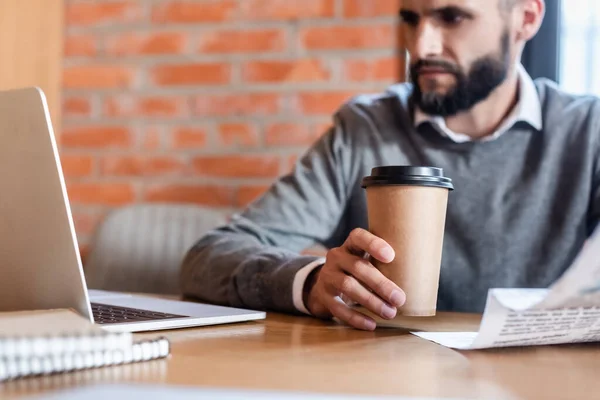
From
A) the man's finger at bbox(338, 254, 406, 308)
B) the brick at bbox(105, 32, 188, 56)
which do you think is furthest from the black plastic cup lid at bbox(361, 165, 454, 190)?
the brick at bbox(105, 32, 188, 56)

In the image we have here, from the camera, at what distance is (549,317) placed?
0.67 metres

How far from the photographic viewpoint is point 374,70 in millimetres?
2090

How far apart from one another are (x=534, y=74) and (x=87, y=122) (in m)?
1.44

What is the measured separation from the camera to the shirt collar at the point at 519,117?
1441 mm

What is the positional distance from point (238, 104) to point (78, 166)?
60cm

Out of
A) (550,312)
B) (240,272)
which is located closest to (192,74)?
(240,272)

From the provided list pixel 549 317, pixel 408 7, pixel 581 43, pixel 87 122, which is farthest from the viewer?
pixel 87 122

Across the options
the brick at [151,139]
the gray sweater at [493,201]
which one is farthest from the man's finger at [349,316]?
the brick at [151,139]

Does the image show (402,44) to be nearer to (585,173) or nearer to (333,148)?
(333,148)

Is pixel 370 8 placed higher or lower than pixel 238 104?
higher

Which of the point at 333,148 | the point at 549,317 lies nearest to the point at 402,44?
the point at 333,148

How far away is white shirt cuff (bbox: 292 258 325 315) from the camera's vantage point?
100cm

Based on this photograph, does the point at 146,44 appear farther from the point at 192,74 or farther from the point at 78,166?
the point at 78,166

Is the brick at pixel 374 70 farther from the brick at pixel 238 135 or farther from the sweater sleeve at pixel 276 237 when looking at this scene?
the sweater sleeve at pixel 276 237
